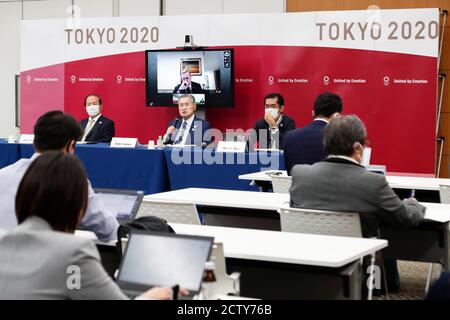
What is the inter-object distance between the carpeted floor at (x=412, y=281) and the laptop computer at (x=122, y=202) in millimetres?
2230

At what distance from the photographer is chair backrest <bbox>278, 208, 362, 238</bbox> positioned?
13.0 ft

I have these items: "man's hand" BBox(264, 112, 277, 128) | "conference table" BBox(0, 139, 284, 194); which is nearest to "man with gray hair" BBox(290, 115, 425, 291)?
"conference table" BBox(0, 139, 284, 194)

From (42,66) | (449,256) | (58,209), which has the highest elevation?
(42,66)

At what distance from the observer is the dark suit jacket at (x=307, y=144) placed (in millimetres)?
5605

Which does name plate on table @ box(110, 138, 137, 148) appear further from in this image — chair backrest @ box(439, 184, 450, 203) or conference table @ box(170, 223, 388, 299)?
conference table @ box(170, 223, 388, 299)

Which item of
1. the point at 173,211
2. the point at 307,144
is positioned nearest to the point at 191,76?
the point at 307,144

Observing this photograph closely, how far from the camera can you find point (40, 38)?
36.4ft

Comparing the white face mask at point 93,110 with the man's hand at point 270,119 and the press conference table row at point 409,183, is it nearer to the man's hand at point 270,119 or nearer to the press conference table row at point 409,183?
the man's hand at point 270,119

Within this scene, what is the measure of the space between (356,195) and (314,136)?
1646mm
